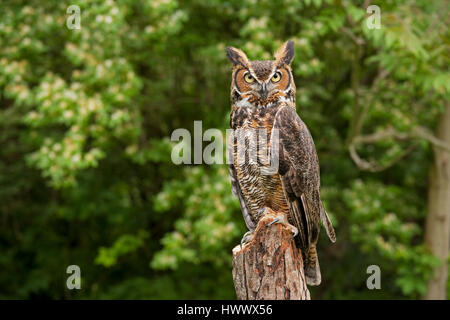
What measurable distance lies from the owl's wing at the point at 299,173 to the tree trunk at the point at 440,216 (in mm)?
3515

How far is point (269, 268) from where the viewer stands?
2379 millimetres

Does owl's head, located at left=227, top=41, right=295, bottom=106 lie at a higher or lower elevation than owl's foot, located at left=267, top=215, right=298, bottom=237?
higher

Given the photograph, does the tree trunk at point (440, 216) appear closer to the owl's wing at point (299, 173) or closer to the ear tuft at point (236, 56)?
the owl's wing at point (299, 173)

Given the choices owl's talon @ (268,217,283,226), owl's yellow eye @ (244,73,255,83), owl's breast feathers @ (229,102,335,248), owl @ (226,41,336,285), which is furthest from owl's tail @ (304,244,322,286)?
owl's yellow eye @ (244,73,255,83)

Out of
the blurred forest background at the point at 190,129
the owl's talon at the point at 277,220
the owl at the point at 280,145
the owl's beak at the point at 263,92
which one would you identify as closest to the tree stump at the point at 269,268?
the owl's talon at the point at 277,220

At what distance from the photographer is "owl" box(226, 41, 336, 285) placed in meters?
2.51

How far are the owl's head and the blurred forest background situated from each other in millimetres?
1396

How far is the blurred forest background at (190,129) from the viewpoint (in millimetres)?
4617

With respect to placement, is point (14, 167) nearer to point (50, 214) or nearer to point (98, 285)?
point (50, 214)

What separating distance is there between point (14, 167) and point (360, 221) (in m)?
4.81

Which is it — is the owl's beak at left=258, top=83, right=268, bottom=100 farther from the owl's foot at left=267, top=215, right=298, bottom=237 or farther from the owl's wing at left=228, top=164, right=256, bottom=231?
the owl's foot at left=267, top=215, right=298, bottom=237

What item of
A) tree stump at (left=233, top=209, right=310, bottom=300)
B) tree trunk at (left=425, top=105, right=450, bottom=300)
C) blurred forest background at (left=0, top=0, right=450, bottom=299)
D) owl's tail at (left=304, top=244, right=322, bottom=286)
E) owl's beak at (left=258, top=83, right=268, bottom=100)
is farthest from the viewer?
tree trunk at (left=425, top=105, right=450, bottom=300)

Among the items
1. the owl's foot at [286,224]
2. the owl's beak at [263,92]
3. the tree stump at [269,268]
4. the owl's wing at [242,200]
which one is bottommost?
the tree stump at [269,268]

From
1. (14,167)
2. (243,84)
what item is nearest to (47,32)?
(14,167)
